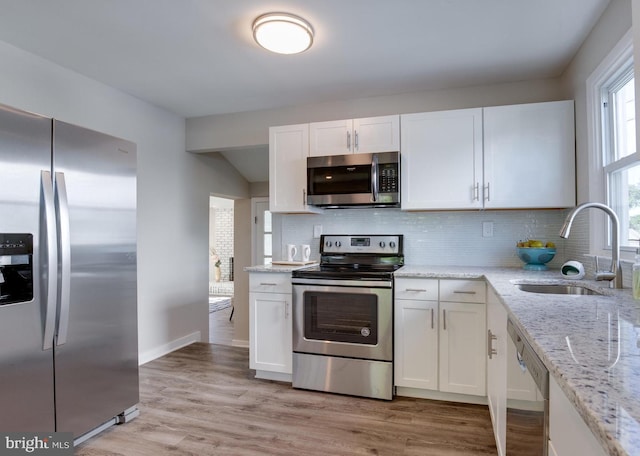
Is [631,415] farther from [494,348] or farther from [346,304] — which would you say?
[346,304]

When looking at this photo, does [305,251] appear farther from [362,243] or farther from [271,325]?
[271,325]

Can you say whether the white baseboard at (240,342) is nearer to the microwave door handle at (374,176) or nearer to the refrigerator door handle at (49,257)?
the microwave door handle at (374,176)

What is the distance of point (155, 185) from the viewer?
3.63 meters

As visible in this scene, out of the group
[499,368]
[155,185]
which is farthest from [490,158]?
[155,185]

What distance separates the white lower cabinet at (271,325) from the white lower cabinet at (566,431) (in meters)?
2.17

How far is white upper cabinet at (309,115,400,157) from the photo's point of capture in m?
3.03

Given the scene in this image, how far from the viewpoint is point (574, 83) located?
8.74ft

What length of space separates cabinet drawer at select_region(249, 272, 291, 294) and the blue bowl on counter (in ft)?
5.90

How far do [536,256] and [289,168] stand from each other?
208cm

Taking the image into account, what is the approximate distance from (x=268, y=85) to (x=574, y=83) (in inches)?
91.0

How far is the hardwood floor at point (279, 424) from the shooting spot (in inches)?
81.6

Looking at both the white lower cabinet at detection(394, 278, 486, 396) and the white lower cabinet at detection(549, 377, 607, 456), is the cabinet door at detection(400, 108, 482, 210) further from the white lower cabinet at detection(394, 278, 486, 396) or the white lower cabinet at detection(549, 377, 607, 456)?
the white lower cabinet at detection(549, 377, 607, 456)

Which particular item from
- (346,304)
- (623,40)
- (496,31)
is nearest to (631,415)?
(623,40)

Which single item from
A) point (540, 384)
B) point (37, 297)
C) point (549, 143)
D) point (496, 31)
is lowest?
point (540, 384)
